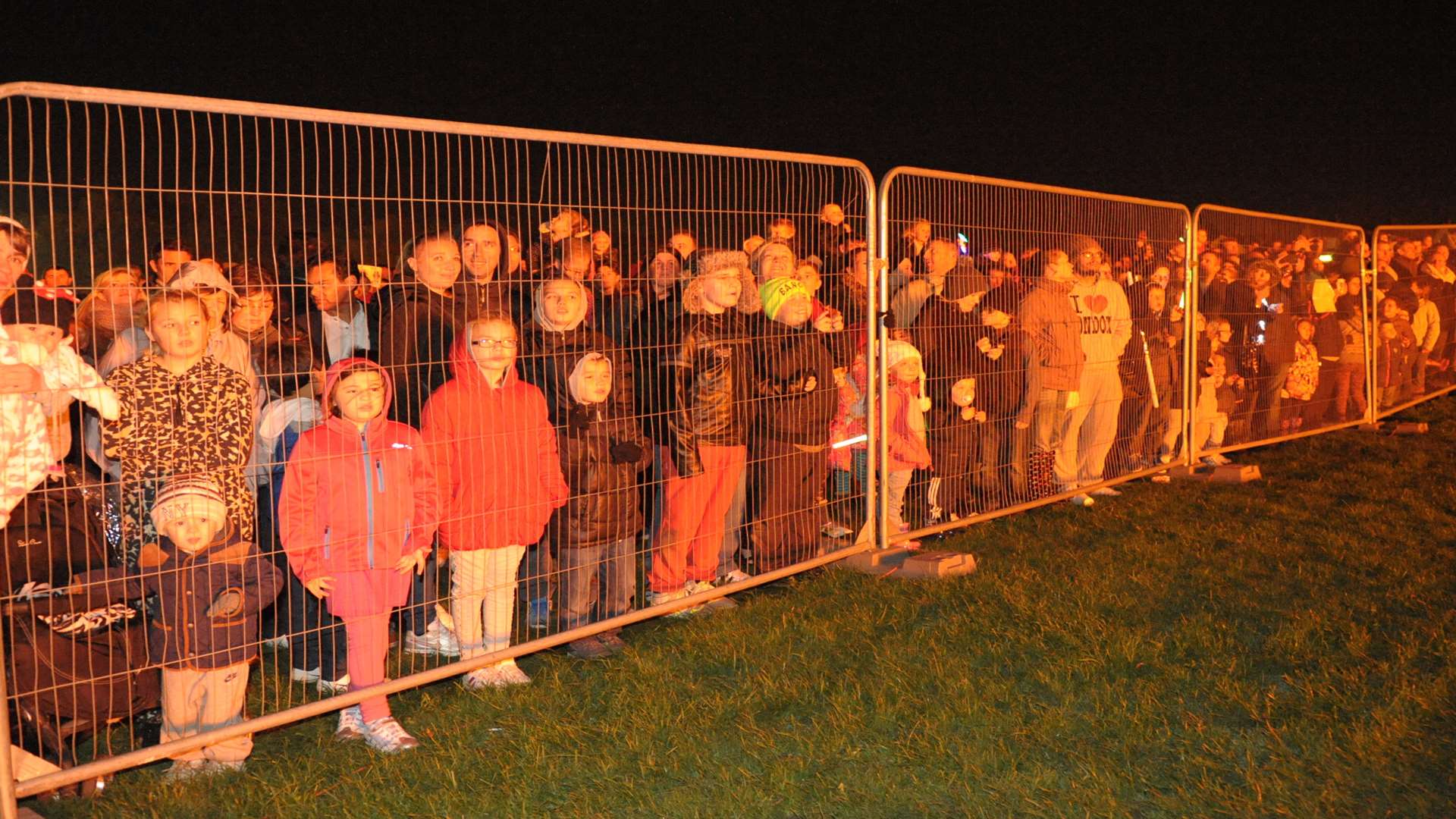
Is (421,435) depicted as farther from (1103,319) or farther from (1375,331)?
(1375,331)

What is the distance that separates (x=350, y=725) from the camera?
462 centimetres

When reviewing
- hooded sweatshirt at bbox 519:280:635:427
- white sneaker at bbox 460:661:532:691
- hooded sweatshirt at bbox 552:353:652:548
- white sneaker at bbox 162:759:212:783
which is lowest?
white sneaker at bbox 162:759:212:783

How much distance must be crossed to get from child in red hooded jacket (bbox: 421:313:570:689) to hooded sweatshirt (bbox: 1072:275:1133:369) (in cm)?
455

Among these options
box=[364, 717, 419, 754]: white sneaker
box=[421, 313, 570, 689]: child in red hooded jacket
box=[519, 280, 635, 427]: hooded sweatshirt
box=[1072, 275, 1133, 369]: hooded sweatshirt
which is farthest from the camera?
box=[1072, 275, 1133, 369]: hooded sweatshirt

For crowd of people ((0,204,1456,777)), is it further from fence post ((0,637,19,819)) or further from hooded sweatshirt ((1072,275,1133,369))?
fence post ((0,637,19,819))

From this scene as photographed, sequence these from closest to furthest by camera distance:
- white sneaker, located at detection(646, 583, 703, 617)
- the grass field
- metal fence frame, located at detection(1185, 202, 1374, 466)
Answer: the grass field
white sneaker, located at detection(646, 583, 703, 617)
metal fence frame, located at detection(1185, 202, 1374, 466)

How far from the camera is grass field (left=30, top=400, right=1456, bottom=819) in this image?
3.98 meters

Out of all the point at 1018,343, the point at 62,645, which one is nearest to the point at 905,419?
the point at 1018,343

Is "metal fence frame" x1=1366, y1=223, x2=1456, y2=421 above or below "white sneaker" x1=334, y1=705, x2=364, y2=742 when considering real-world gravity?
above

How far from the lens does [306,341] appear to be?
4.68 metres

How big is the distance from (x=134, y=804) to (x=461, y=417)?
175cm

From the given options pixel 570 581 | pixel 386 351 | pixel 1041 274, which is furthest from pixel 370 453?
pixel 1041 274

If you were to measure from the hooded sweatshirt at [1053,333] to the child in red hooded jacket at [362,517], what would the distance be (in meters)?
4.50

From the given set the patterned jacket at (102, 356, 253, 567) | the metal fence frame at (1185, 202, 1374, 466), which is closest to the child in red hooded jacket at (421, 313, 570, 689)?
the patterned jacket at (102, 356, 253, 567)
